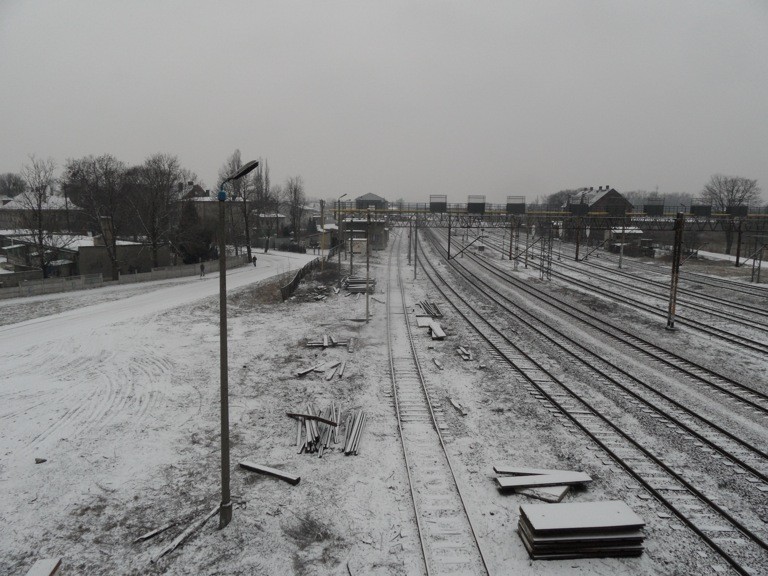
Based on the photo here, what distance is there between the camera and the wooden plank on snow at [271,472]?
1027 centimetres

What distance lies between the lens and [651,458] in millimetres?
11055

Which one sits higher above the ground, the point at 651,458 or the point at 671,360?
the point at 671,360

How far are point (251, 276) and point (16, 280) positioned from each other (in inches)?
713

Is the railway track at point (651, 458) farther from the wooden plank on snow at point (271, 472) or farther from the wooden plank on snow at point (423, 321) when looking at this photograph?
the wooden plank on snow at point (271, 472)

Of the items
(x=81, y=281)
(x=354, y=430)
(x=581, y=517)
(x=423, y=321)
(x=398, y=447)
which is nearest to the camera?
(x=581, y=517)

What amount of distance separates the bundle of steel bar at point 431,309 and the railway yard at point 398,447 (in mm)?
2239

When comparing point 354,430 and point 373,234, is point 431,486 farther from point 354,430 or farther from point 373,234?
point 373,234

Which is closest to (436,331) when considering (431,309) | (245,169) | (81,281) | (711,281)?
(431,309)

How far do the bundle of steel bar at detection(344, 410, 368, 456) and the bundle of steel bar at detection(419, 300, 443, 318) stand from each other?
1405 centimetres

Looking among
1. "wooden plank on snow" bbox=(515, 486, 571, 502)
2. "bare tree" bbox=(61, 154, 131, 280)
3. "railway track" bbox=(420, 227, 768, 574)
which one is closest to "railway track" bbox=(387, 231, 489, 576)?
"wooden plank on snow" bbox=(515, 486, 571, 502)

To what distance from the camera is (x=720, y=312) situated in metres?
28.1

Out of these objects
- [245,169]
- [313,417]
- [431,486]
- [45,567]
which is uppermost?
Answer: [245,169]

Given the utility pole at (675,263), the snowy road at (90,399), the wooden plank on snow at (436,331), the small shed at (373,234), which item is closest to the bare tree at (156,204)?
the snowy road at (90,399)

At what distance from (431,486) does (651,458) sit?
5.49 m
